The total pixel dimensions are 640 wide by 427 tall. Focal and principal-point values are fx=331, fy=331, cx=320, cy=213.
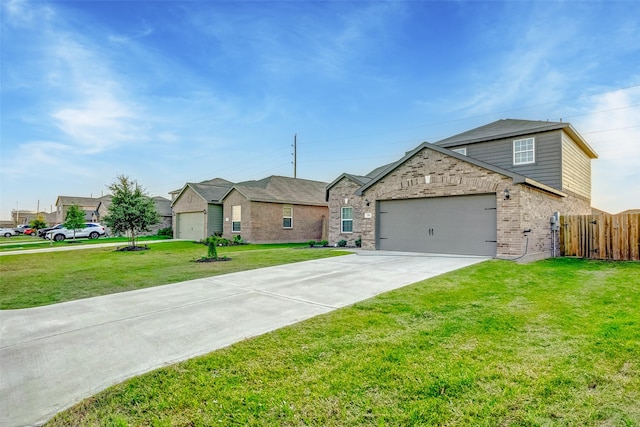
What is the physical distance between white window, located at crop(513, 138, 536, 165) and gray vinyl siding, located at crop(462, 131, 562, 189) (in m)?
0.13

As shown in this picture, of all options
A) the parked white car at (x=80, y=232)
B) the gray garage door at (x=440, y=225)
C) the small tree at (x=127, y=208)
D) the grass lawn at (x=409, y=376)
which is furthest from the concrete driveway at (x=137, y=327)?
the parked white car at (x=80, y=232)

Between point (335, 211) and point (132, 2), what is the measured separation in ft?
44.2

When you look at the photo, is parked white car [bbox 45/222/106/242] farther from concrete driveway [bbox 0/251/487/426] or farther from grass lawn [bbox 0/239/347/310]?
concrete driveway [bbox 0/251/487/426]

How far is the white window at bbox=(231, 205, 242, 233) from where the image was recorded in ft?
74.9

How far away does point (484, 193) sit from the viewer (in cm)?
1170

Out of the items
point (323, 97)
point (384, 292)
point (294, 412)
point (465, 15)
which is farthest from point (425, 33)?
point (294, 412)

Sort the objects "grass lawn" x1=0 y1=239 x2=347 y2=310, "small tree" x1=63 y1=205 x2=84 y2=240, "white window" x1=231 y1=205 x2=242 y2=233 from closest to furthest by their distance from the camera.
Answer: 1. "grass lawn" x1=0 y1=239 x2=347 y2=310
2. "white window" x1=231 y1=205 x2=242 y2=233
3. "small tree" x1=63 y1=205 x2=84 y2=240

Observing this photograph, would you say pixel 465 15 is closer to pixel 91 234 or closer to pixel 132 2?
pixel 132 2

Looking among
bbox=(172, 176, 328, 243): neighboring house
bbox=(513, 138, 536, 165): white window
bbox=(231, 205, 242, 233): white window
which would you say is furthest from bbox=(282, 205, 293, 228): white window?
bbox=(513, 138, 536, 165): white window

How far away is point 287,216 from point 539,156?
15.2 m

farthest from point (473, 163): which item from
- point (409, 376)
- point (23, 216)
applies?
point (23, 216)

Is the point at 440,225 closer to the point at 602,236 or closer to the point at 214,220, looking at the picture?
the point at 602,236

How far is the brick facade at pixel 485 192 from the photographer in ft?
36.1

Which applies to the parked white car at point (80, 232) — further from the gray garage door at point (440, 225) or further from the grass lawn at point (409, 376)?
the grass lawn at point (409, 376)
